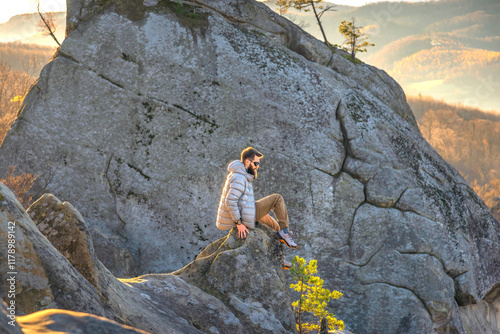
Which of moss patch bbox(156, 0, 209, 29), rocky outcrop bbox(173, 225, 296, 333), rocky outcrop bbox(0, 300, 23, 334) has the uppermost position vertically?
moss patch bbox(156, 0, 209, 29)

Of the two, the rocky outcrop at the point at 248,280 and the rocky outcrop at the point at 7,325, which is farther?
the rocky outcrop at the point at 248,280

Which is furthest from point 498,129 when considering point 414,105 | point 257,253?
point 257,253

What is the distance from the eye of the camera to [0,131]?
2944 centimetres

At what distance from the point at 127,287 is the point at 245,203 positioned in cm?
265

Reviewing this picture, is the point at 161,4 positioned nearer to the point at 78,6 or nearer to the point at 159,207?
the point at 78,6

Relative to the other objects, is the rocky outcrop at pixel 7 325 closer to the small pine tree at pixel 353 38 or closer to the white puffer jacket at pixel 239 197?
the white puffer jacket at pixel 239 197

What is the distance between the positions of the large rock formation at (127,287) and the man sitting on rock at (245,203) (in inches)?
10.2

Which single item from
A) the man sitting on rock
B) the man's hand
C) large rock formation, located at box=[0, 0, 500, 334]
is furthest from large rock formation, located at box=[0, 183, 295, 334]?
large rock formation, located at box=[0, 0, 500, 334]

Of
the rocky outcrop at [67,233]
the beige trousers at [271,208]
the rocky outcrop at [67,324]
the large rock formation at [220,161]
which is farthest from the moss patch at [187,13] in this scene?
the rocky outcrop at [67,324]

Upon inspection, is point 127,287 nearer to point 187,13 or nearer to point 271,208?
point 271,208

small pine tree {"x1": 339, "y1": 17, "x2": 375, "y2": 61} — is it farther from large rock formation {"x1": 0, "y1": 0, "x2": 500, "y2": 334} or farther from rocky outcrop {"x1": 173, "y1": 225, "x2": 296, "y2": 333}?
rocky outcrop {"x1": 173, "y1": 225, "x2": 296, "y2": 333}

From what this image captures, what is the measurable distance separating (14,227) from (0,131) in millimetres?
28330

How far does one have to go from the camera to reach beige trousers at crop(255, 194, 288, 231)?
8570 millimetres

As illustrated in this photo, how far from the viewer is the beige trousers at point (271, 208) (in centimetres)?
857
